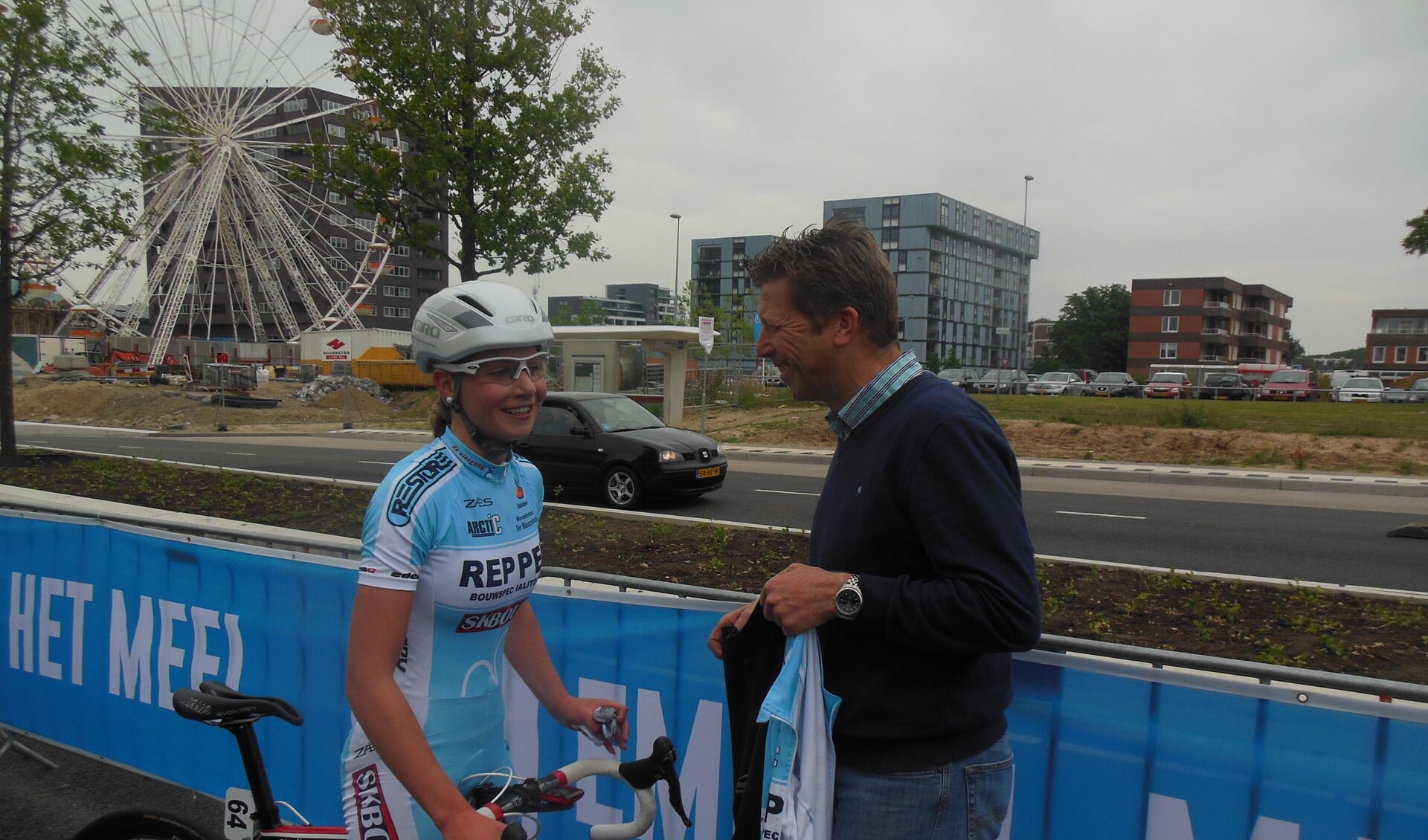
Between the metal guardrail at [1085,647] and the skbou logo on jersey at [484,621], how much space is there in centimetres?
91

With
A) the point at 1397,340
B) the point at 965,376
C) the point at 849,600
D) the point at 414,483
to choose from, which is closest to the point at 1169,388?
the point at 965,376

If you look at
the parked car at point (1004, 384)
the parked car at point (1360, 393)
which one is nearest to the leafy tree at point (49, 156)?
the parked car at point (1004, 384)

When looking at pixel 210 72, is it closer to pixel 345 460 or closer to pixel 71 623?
pixel 345 460

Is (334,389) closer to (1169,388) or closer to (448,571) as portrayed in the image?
(448,571)

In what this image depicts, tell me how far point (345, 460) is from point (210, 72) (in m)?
32.6

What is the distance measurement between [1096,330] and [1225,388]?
58.4m

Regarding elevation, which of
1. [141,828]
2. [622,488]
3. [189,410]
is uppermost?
[141,828]

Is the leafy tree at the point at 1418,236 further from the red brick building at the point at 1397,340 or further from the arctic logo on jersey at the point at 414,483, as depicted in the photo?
the red brick building at the point at 1397,340

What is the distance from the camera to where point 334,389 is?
37.4 m

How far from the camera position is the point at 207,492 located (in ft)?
35.2

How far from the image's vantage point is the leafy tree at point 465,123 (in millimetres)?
11312

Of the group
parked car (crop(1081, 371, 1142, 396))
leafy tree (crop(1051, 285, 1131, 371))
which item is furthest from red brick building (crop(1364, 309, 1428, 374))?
parked car (crop(1081, 371, 1142, 396))

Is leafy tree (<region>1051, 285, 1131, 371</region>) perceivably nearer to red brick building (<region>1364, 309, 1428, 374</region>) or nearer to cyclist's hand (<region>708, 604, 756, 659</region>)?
red brick building (<region>1364, 309, 1428, 374</region>)

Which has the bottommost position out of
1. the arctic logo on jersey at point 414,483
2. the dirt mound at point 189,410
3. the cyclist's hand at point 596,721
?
the dirt mound at point 189,410
